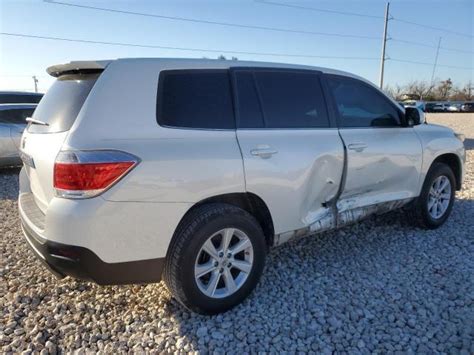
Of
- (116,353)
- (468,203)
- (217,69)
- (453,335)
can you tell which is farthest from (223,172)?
(468,203)

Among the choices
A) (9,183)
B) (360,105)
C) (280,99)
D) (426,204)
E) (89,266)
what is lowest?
(9,183)

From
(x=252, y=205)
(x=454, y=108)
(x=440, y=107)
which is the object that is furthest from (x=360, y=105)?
(x=440, y=107)

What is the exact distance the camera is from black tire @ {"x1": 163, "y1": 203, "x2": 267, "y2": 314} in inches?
98.5

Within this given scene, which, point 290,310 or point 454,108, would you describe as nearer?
point 290,310

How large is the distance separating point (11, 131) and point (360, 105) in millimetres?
6610

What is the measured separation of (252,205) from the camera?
2939 mm

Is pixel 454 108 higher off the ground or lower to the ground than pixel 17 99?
lower

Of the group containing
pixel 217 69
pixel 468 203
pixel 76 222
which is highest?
pixel 217 69

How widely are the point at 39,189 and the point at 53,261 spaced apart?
535 millimetres

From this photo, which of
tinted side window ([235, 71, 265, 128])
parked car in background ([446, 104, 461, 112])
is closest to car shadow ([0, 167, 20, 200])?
tinted side window ([235, 71, 265, 128])

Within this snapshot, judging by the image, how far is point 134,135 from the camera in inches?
93.0

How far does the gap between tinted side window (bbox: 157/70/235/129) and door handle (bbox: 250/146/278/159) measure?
0.24 m

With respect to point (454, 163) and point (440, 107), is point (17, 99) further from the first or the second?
point (440, 107)

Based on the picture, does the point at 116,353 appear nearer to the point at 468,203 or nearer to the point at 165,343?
the point at 165,343
